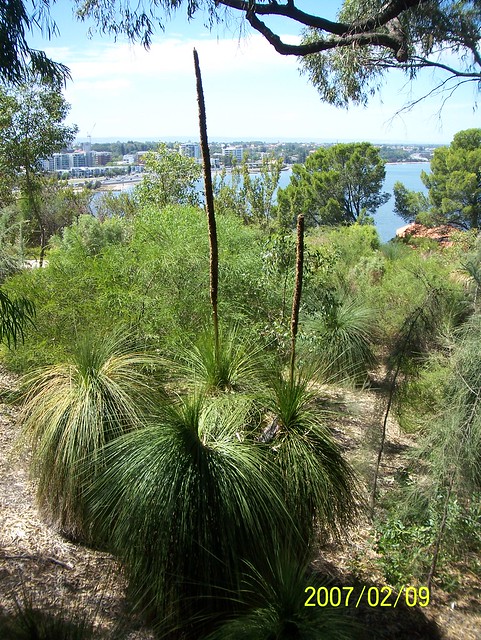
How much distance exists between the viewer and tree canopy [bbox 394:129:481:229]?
22422 millimetres

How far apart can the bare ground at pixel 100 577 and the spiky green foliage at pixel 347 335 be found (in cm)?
290

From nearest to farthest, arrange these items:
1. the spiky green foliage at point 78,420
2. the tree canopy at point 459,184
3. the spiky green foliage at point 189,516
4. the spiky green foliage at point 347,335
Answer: the spiky green foliage at point 189,516, the spiky green foliage at point 78,420, the spiky green foliage at point 347,335, the tree canopy at point 459,184

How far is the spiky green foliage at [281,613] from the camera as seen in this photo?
252 cm

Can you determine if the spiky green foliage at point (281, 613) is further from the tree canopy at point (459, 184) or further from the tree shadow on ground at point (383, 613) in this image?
the tree canopy at point (459, 184)

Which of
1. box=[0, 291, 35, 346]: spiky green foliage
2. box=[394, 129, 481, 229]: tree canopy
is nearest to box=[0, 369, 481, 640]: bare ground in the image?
box=[0, 291, 35, 346]: spiky green foliage

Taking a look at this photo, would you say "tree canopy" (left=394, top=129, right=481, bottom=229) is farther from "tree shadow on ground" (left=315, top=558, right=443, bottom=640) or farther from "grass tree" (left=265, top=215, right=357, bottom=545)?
"grass tree" (left=265, top=215, right=357, bottom=545)

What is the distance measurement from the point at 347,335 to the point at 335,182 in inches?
839

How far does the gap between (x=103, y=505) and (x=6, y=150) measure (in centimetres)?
1141

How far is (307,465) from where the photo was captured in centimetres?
314

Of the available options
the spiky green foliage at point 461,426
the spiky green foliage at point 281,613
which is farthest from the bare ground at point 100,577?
the spiky green foliage at point 461,426

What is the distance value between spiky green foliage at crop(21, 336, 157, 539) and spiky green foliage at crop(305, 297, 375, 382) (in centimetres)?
378

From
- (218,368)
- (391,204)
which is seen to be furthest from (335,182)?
(218,368)

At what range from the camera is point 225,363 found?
3.71 m

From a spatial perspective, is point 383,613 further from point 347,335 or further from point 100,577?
point 347,335
